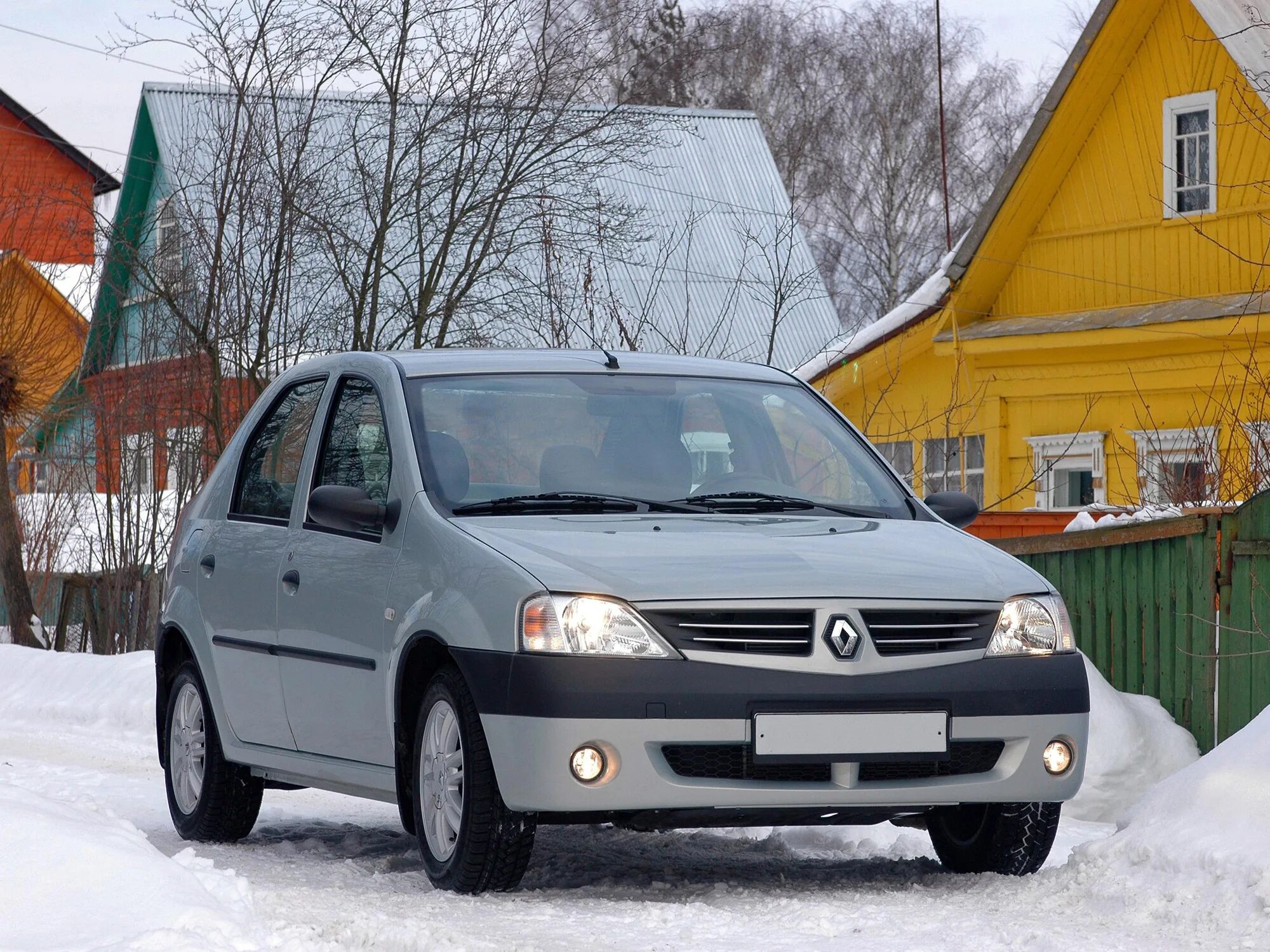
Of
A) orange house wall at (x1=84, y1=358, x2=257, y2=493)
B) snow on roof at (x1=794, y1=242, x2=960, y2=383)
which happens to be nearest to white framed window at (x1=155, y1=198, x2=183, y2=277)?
orange house wall at (x1=84, y1=358, x2=257, y2=493)

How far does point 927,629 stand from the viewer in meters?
5.96

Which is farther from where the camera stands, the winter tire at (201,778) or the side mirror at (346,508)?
the winter tire at (201,778)

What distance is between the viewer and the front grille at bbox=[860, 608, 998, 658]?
589cm

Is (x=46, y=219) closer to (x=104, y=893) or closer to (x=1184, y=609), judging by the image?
(x=1184, y=609)

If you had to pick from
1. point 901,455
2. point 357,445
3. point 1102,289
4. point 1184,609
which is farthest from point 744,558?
point 901,455

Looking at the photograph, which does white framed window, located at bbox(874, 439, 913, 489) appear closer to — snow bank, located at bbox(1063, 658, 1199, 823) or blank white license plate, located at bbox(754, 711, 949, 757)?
snow bank, located at bbox(1063, 658, 1199, 823)

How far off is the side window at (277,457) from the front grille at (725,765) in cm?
240

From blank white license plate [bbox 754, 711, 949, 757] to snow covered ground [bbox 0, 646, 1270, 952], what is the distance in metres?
0.45

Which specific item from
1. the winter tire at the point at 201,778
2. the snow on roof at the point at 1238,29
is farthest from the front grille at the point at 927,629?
the snow on roof at the point at 1238,29

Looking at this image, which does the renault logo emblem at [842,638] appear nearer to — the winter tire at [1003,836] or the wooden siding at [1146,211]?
the winter tire at [1003,836]

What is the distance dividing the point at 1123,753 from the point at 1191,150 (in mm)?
11852

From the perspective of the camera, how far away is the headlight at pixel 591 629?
5719 mm

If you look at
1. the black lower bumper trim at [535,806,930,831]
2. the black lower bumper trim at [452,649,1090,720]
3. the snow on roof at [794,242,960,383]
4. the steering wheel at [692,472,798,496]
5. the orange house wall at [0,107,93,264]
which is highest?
the orange house wall at [0,107,93,264]

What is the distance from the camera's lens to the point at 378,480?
699cm
